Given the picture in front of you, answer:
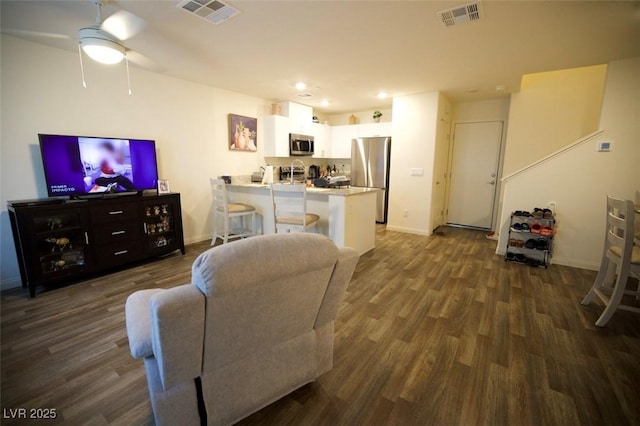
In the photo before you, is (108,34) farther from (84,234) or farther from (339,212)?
(339,212)

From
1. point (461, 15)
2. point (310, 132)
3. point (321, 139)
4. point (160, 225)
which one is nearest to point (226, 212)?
point (160, 225)

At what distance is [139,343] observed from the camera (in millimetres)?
1156

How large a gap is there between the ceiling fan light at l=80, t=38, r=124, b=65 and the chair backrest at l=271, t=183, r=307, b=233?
6.12ft

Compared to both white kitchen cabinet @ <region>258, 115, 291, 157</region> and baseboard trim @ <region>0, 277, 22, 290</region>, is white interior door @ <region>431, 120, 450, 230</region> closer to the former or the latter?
white kitchen cabinet @ <region>258, 115, 291, 157</region>

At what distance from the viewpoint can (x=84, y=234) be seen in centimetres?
290

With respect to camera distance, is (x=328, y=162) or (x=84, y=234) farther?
(x=328, y=162)

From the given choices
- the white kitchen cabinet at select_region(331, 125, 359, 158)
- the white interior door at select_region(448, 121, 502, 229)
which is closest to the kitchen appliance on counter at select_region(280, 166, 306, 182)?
the white kitchen cabinet at select_region(331, 125, 359, 158)

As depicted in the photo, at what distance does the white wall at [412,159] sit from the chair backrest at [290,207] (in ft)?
8.40

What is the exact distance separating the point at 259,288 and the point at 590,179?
430 centimetres

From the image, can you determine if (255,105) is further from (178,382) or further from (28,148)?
(178,382)

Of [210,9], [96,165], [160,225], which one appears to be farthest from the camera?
[160,225]

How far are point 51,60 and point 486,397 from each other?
4.83m

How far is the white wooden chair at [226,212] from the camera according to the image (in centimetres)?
398

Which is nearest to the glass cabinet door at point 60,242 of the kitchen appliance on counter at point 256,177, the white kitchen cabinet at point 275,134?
the kitchen appliance on counter at point 256,177
